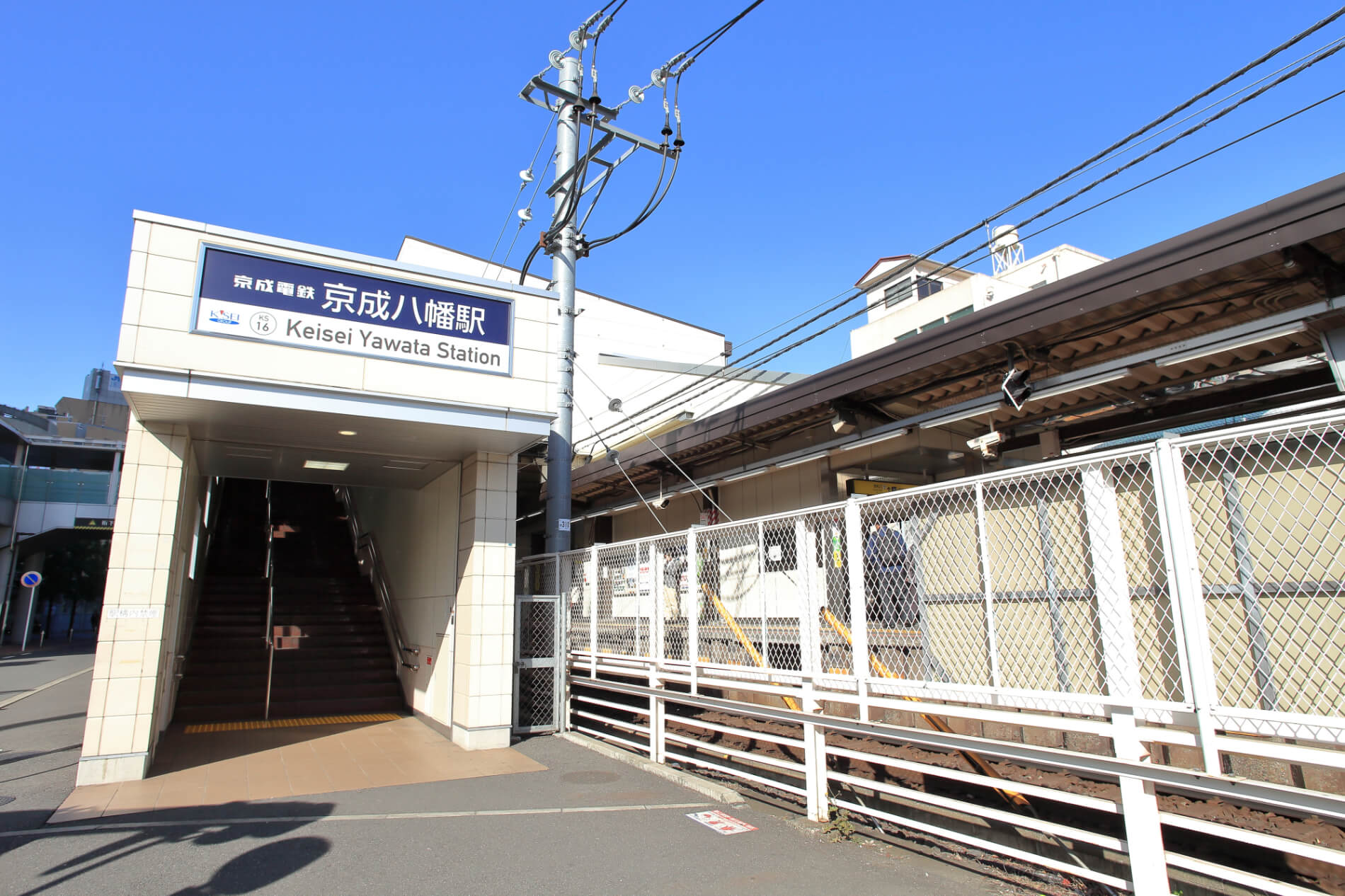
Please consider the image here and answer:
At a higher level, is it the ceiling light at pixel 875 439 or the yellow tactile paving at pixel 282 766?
the ceiling light at pixel 875 439

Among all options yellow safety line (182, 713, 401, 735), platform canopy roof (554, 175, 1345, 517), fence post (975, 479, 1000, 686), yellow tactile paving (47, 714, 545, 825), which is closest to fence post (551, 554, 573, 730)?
yellow tactile paving (47, 714, 545, 825)

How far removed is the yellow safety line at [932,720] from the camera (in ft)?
17.0

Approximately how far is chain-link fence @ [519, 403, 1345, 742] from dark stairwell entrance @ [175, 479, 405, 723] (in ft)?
25.2

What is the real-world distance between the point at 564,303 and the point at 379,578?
669 centimetres

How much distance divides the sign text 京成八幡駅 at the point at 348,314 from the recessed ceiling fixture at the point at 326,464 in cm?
253

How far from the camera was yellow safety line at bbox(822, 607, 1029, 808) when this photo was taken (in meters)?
5.18

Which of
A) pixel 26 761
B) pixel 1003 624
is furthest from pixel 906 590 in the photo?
pixel 26 761

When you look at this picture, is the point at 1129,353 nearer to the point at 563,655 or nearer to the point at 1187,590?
the point at 1187,590

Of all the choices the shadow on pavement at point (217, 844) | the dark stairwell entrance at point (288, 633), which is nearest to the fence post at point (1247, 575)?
the shadow on pavement at point (217, 844)

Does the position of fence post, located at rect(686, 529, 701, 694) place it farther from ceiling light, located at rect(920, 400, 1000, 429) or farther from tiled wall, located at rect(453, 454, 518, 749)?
ceiling light, located at rect(920, 400, 1000, 429)

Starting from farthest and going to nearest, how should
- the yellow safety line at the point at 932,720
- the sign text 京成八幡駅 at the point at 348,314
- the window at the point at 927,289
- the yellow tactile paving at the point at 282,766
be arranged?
the window at the point at 927,289 < the sign text 京成八幡駅 at the point at 348,314 < the yellow tactile paving at the point at 282,766 < the yellow safety line at the point at 932,720

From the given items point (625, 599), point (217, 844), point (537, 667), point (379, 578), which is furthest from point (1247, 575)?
point (379, 578)

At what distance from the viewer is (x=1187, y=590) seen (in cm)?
343

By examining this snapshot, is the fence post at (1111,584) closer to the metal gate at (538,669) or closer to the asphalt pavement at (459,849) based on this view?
the asphalt pavement at (459,849)
